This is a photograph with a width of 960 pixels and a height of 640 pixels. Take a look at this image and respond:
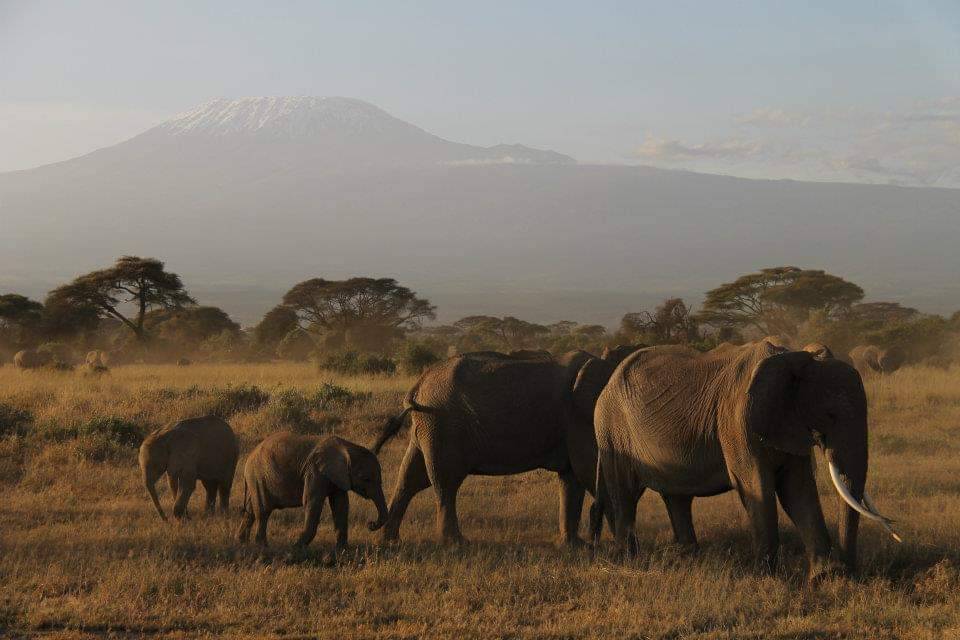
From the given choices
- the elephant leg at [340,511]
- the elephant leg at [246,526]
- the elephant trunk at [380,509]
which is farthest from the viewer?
the elephant leg at [246,526]

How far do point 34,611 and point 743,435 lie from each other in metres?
5.25

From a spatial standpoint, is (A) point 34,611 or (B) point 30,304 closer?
(A) point 34,611

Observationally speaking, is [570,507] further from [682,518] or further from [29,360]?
[29,360]

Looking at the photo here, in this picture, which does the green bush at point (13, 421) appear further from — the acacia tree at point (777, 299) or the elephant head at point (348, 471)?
the acacia tree at point (777, 299)

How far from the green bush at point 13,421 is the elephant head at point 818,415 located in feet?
35.4

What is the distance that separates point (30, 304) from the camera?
40.7m

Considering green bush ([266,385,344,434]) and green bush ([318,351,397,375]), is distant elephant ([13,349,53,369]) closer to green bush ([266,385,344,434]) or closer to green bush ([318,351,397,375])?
green bush ([318,351,397,375])

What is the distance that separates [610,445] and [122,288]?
115 feet

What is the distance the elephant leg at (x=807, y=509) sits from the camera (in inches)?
329

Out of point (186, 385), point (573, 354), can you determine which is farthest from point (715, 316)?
point (573, 354)

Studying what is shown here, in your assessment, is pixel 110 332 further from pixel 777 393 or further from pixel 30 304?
pixel 777 393

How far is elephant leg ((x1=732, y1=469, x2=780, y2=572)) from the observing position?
8.40m

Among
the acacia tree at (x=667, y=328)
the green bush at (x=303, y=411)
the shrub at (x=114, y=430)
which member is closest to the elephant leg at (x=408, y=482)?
→ the green bush at (x=303, y=411)

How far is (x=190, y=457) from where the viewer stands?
37.2 ft
